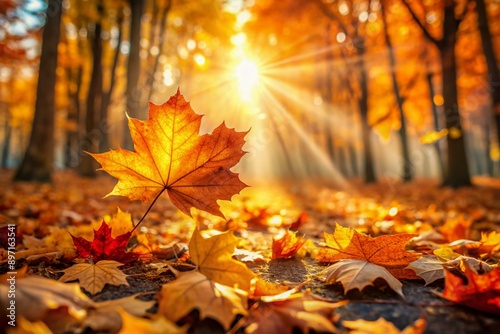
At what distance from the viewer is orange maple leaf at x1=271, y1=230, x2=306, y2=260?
1.77 m

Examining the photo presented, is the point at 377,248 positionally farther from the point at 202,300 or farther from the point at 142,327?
the point at 142,327

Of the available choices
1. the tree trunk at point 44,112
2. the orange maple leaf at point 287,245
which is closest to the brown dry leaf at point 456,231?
the orange maple leaf at point 287,245

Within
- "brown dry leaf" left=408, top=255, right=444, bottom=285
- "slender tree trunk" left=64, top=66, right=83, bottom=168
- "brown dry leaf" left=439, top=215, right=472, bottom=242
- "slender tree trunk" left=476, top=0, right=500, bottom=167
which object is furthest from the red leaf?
"slender tree trunk" left=64, top=66, right=83, bottom=168

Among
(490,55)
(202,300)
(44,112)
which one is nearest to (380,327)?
(202,300)

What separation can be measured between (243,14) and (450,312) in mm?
15949

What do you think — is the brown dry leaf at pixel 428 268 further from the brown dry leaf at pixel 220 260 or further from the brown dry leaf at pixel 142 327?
the brown dry leaf at pixel 142 327

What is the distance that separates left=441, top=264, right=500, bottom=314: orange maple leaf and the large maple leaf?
2.88ft

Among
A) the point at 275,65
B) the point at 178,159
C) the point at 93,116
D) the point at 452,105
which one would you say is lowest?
the point at 178,159

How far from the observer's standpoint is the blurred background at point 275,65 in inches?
318

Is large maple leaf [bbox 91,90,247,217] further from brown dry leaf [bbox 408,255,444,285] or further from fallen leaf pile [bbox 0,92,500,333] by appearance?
brown dry leaf [bbox 408,255,444,285]

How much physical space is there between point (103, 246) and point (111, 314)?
0.55 meters

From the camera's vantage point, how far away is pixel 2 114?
27.0 meters

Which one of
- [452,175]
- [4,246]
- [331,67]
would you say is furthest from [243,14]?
[4,246]

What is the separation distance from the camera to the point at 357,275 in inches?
48.4
